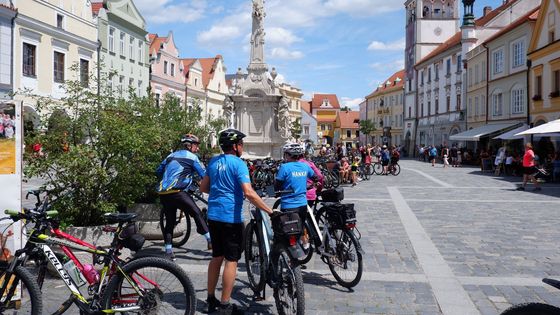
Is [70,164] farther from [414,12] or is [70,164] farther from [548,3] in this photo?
[414,12]

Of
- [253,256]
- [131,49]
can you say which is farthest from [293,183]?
[131,49]

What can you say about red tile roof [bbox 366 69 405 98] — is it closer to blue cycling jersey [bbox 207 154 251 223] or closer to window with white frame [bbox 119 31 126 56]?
window with white frame [bbox 119 31 126 56]

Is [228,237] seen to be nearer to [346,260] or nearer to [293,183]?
[293,183]

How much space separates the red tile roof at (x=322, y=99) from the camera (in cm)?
12838

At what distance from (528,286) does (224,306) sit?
3.73 meters

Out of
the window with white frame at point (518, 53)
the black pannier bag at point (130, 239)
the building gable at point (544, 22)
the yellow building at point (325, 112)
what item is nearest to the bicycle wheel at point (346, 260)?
the black pannier bag at point (130, 239)

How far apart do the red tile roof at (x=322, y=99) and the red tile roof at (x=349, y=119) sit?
17.3ft

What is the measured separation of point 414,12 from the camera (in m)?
63.4

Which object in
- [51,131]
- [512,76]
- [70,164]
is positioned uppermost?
[512,76]

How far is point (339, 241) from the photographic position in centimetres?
624

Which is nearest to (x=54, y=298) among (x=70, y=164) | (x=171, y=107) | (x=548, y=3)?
(x=70, y=164)

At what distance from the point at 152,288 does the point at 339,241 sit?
257 cm

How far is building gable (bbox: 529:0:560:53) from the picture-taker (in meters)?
28.7

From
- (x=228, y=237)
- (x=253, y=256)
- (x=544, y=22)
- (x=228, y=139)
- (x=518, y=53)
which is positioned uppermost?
(x=544, y=22)
